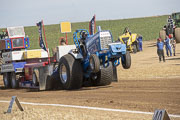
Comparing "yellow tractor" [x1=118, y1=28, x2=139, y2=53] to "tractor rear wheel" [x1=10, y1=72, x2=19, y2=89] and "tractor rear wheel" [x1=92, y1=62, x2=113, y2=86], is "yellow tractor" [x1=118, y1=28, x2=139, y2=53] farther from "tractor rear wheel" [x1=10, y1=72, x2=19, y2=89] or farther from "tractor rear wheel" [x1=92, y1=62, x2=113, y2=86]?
"tractor rear wheel" [x1=92, y1=62, x2=113, y2=86]

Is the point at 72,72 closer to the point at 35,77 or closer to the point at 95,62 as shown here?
the point at 95,62

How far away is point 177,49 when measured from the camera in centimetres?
3133

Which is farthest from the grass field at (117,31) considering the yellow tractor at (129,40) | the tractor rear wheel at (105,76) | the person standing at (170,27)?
the tractor rear wheel at (105,76)

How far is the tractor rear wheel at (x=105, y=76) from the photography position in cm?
1341

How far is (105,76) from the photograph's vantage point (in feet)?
44.3

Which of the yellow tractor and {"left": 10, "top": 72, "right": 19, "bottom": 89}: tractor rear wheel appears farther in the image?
the yellow tractor

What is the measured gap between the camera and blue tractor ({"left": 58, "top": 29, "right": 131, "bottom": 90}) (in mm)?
12469

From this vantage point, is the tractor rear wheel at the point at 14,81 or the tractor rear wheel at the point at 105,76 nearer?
the tractor rear wheel at the point at 105,76

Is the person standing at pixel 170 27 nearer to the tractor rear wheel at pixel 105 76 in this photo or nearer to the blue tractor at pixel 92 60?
the blue tractor at pixel 92 60

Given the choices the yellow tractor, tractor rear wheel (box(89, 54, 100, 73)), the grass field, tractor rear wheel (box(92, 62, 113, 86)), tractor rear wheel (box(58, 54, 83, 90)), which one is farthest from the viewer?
the grass field

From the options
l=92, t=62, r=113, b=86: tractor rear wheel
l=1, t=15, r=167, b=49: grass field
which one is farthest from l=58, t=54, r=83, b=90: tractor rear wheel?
l=1, t=15, r=167, b=49: grass field

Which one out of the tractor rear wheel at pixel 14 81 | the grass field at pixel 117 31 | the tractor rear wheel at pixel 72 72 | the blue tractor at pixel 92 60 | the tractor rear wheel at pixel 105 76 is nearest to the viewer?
the blue tractor at pixel 92 60

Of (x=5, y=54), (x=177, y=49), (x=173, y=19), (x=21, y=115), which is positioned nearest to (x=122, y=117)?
(x=21, y=115)

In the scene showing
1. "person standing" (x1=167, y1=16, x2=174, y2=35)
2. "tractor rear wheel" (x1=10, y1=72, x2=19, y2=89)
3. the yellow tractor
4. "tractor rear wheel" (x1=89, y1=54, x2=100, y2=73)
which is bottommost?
"tractor rear wheel" (x1=10, y1=72, x2=19, y2=89)
